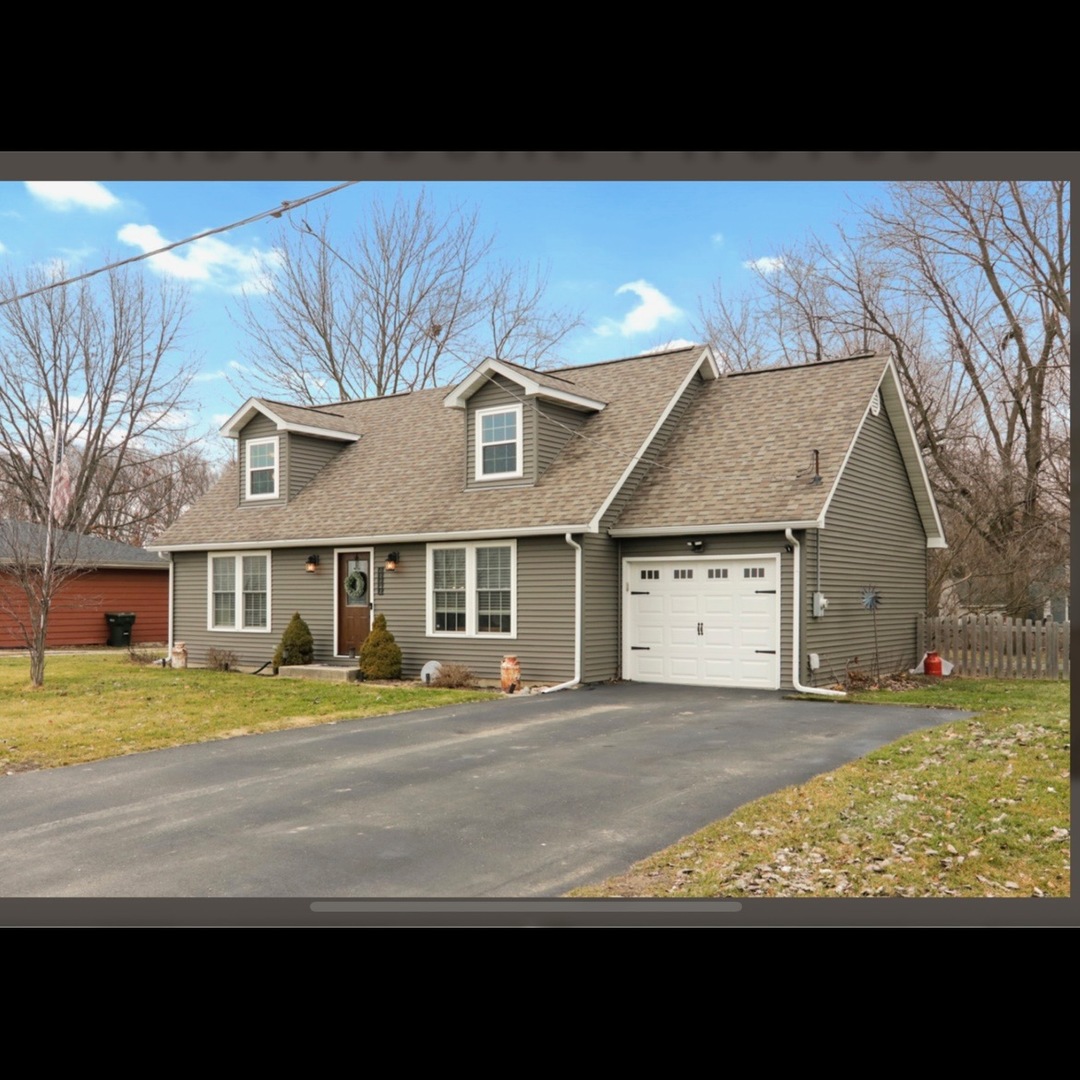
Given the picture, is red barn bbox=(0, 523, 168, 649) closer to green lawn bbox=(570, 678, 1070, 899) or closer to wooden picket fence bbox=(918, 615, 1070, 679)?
wooden picket fence bbox=(918, 615, 1070, 679)

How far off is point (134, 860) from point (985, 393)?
647 inches

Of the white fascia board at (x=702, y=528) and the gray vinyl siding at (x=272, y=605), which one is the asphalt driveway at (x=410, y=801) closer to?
the white fascia board at (x=702, y=528)

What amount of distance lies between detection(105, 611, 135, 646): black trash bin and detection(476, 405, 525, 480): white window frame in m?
10.7

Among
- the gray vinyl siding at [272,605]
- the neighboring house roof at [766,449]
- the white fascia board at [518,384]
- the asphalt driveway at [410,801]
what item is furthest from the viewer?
the gray vinyl siding at [272,605]

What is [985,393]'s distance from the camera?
1672 centimetres

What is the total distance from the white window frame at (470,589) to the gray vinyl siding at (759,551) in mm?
1772

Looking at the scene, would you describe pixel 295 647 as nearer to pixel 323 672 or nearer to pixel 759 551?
pixel 323 672

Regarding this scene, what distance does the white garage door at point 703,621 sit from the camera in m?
10.7

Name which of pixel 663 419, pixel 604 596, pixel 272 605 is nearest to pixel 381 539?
pixel 272 605

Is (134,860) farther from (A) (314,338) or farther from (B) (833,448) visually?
(A) (314,338)

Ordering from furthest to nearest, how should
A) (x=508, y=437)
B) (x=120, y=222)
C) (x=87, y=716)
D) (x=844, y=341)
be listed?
(x=844, y=341) < (x=508, y=437) < (x=87, y=716) < (x=120, y=222)

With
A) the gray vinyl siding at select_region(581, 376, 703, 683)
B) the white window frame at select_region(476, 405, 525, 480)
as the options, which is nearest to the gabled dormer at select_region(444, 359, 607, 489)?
the white window frame at select_region(476, 405, 525, 480)

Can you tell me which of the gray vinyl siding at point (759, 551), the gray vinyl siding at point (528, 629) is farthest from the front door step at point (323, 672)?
the gray vinyl siding at point (759, 551)

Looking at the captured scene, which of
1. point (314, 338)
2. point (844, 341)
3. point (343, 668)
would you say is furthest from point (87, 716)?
point (844, 341)
